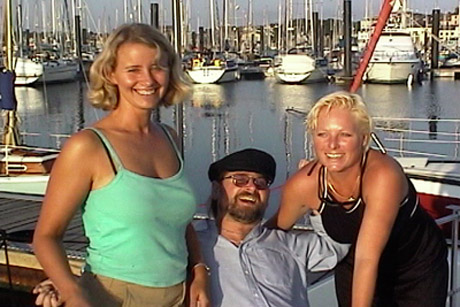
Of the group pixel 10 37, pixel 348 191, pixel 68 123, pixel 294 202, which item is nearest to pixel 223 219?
pixel 294 202

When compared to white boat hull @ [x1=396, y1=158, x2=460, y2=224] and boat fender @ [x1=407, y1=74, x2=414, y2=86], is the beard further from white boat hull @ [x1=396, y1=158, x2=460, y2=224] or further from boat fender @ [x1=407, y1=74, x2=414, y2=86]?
boat fender @ [x1=407, y1=74, x2=414, y2=86]

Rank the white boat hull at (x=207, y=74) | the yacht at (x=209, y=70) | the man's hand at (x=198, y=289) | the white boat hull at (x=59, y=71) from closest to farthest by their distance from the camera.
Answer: the man's hand at (x=198, y=289), the white boat hull at (x=207, y=74), the yacht at (x=209, y=70), the white boat hull at (x=59, y=71)

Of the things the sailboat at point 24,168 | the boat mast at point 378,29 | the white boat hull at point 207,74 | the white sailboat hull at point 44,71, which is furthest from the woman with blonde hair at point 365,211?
the white boat hull at point 207,74

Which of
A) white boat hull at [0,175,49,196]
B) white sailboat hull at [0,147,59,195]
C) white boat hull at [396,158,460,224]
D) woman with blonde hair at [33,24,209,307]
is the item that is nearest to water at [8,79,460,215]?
white boat hull at [396,158,460,224]

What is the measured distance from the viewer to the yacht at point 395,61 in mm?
48500

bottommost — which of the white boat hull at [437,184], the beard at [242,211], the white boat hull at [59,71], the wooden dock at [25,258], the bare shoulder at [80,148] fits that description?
the white boat hull at [59,71]

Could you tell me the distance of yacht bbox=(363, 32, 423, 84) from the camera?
4850 centimetres

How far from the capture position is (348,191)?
2.75 meters

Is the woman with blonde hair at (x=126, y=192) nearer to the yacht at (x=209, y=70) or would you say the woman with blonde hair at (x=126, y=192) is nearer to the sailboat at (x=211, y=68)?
the sailboat at (x=211, y=68)

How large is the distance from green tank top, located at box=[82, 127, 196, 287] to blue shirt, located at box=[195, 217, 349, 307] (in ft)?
1.38

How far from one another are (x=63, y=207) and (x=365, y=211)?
44.6 inches

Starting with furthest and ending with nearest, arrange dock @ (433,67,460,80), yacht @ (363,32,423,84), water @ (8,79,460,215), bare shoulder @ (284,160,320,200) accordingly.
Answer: dock @ (433,67,460,80)
yacht @ (363,32,423,84)
water @ (8,79,460,215)
bare shoulder @ (284,160,320,200)

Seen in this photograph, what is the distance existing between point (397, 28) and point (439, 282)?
50.5m

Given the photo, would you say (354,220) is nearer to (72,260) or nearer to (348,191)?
(348,191)
